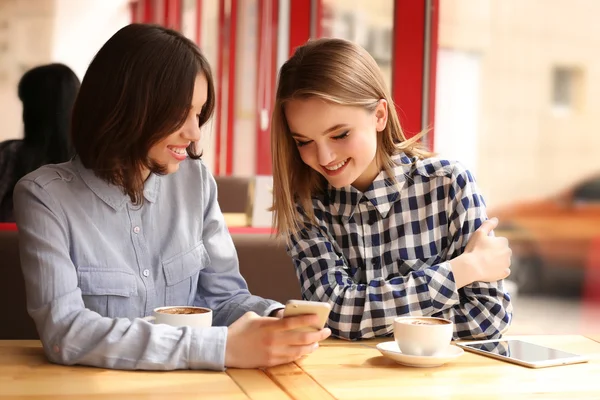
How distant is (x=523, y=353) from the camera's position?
1.47 metres

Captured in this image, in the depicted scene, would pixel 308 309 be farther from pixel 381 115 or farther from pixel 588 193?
pixel 588 193

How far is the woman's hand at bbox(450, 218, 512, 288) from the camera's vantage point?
1.67 meters

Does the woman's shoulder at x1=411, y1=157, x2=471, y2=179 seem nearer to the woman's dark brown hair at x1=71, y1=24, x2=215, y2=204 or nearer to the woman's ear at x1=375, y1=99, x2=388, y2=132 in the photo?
the woman's ear at x1=375, y1=99, x2=388, y2=132

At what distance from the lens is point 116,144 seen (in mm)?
1592

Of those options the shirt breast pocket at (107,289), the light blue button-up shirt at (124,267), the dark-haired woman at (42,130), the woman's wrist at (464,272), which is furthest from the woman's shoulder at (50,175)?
the dark-haired woman at (42,130)

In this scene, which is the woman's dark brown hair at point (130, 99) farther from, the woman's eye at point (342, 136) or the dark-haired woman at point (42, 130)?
the dark-haired woman at point (42, 130)

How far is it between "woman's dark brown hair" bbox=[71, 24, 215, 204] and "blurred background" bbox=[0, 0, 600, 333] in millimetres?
350

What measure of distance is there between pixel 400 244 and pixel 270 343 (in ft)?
1.87

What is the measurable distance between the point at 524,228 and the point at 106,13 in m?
6.61

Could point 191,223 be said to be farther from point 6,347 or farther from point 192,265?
point 6,347

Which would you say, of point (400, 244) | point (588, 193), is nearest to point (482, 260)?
point (400, 244)

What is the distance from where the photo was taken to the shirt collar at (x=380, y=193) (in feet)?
6.06

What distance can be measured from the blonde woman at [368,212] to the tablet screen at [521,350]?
16cm

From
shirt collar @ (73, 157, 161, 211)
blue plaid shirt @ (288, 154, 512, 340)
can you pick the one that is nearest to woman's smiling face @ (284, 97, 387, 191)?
blue plaid shirt @ (288, 154, 512, 340)
